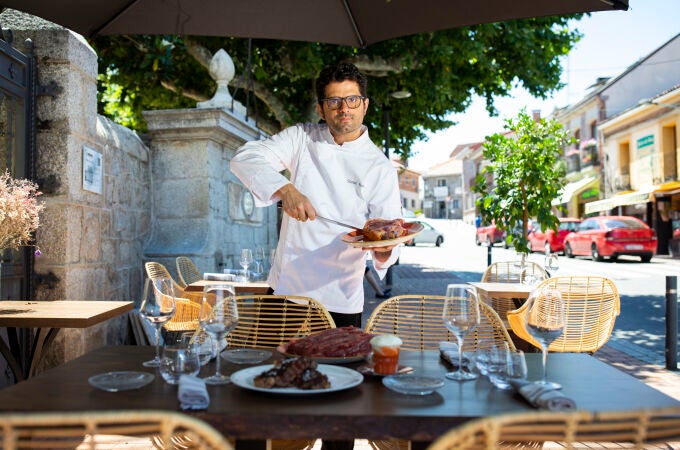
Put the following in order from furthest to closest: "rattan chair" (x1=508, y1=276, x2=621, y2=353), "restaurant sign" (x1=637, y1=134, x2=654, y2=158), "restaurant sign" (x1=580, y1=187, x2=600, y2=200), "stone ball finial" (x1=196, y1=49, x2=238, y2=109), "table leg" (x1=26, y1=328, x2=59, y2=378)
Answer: "restaurant sign" (x1=580, y1=187, x2=600, y2=200) → "restaurant sign" (x1=637, y1=134, x2=654, y2=158) → "stone ball finial" (x1=196, y1=49, x2=238, y2=109) → "rattan chair" (x1=508, y1=276, x2=621, y2=353) → "table leg" (x1=26, y1=328, x2=59, y2=378)

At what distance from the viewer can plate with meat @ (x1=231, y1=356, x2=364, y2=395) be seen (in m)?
1.62

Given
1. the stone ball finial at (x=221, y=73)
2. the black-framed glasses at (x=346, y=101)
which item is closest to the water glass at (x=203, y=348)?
the black-framed glasses at (x=346, y=101)

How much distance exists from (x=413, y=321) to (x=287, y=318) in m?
0.65

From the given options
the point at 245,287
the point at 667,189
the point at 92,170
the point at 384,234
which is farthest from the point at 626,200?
the point at 384,234

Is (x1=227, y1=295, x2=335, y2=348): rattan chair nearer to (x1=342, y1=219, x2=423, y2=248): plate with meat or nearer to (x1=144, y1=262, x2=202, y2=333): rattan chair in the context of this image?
(x1=342, y1=219, x2=423, y2=248): plate with meat

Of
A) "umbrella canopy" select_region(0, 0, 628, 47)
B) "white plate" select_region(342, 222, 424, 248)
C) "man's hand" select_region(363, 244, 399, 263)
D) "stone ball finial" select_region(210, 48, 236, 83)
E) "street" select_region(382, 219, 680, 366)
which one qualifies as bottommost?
"street" select_region(382, 219, 680, 366)

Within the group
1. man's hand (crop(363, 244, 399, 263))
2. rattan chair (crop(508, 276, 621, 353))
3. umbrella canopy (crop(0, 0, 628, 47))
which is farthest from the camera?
rattan chair (crop(508, 276, 621, 353))

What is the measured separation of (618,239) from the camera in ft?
62.7

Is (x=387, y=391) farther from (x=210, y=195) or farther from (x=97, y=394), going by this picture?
(x=210, y=195)

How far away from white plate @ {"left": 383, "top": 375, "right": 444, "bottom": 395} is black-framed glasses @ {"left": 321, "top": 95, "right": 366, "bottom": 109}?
1515 millimetres

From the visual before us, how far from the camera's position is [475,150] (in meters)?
65.6

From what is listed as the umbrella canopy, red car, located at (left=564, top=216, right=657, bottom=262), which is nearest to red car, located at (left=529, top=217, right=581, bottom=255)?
red car, located at (left=564, top=216, right=657, bottom=262)

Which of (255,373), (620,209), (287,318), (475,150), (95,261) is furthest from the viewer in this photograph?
(475,150)

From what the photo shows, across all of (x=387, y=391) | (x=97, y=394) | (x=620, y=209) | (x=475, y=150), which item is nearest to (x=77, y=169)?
(x=97, y=394)
